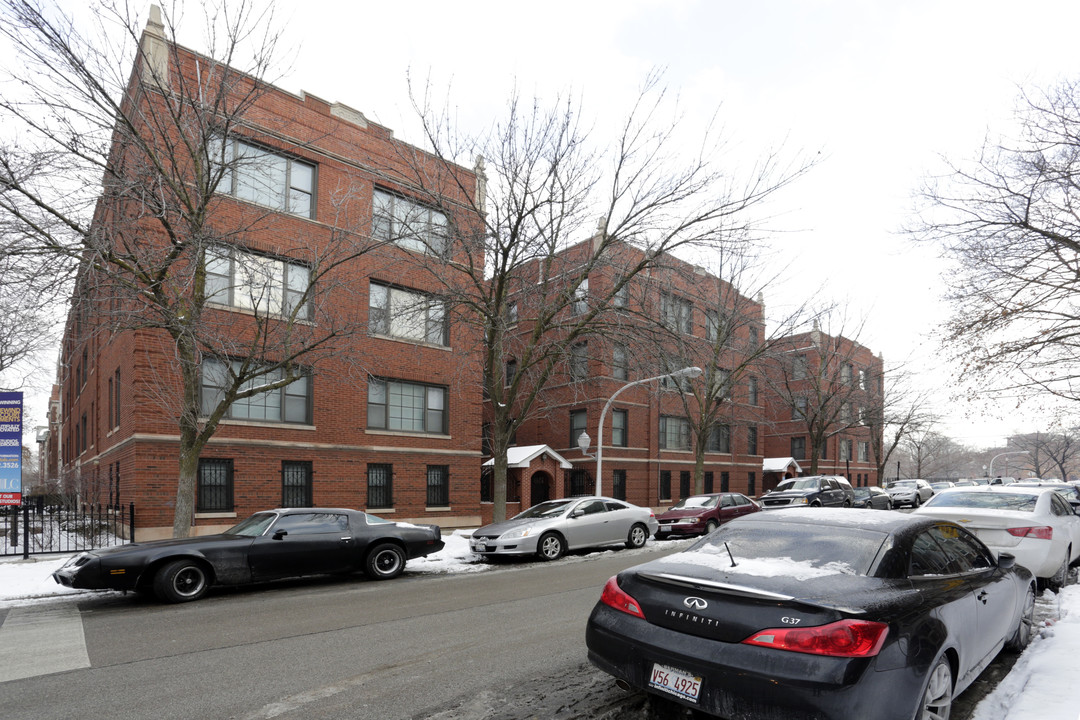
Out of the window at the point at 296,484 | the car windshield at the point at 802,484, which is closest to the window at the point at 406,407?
the window at the point at 296,484

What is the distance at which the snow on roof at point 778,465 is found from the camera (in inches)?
1678

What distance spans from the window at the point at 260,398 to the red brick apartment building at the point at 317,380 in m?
0.04

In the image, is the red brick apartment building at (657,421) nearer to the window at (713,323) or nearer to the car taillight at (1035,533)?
the window at (713,323)

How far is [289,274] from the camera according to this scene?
18719 mm

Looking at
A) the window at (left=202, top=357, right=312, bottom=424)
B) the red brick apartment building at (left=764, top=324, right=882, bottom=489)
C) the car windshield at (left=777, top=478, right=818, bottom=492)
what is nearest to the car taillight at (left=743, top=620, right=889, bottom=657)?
the window at (left=202, top=357, right=312, bottom=424)

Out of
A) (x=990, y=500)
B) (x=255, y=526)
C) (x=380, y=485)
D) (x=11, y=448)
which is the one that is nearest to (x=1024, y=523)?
(x=990, y=500)

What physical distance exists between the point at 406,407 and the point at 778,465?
29239 millimetres

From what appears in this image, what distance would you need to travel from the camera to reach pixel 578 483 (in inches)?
1234

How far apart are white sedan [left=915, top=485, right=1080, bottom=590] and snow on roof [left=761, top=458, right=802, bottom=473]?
3318 centimetres

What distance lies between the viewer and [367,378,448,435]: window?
68.1 feet

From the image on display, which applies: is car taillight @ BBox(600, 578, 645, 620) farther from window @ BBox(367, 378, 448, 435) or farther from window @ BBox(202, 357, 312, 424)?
window @ BBox(367, 378, 448, 435)

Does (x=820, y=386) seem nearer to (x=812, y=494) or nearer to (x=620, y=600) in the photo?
(x=812, y=494)

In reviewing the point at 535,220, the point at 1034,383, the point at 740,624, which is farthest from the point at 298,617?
the point at 1034,383

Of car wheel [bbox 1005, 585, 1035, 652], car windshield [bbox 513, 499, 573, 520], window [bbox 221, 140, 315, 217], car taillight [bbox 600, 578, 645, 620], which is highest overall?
window [bbox 221, 140, 315, 217]
